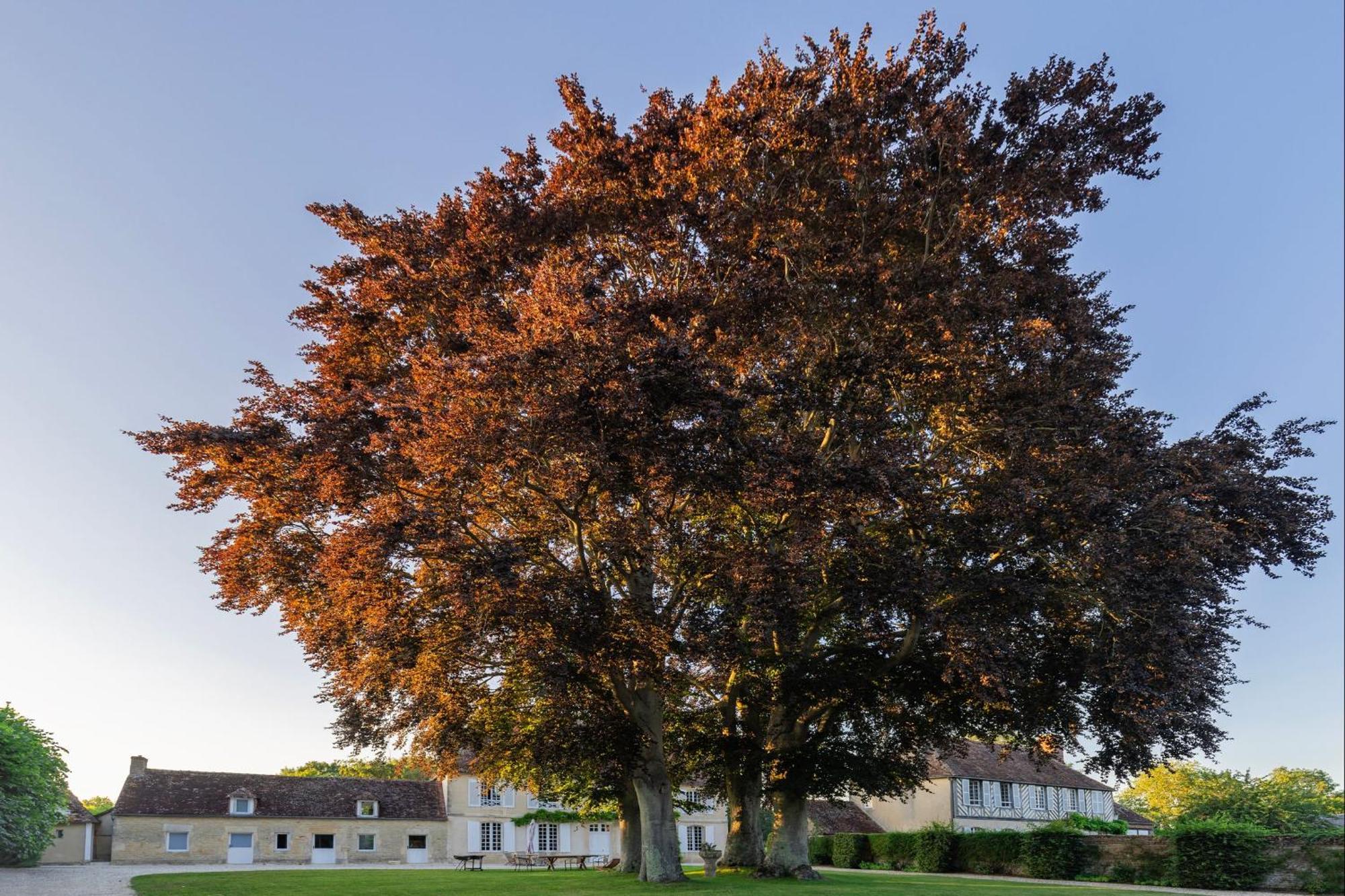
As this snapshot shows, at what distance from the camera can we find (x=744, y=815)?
26.7 meters

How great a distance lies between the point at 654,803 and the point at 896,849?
2697 cm

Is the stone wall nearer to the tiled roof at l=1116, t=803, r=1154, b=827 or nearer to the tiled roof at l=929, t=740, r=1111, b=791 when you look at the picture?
the tiled roof at l=929, t=740, r=1111, b=791

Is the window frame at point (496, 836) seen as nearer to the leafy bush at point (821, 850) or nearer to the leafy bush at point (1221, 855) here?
the leafy bush at point (821, 850)

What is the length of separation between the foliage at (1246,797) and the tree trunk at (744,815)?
3303 centimetres

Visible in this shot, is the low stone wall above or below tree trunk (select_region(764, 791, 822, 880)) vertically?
below

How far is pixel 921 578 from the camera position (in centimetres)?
1916

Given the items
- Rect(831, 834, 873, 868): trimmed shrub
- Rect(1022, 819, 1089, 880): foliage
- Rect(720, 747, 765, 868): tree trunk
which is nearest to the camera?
Rect(720, 747, 765, 868): tree trunk

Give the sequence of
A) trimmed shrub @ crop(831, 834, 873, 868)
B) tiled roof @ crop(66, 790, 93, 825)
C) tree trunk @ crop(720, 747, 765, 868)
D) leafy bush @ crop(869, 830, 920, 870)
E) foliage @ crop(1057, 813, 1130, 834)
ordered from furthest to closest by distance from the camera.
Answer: tiled roof @ crop(66, 790, 93, 825), trimmed shrub @ crop(831, 834, 873, 868), foliage @ crop(1057, 813, 1130, 834), leafy bush @ crop(869, 830, 920, 870), tree trunk @ crop(720, 747, 765, 868)

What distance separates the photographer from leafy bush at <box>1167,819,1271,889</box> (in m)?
30.5

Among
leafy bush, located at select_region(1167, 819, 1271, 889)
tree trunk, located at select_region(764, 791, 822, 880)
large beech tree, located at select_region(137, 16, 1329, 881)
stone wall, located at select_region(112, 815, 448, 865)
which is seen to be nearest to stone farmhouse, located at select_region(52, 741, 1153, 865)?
stone wall, located at select_region(112, 815, 448, 865)

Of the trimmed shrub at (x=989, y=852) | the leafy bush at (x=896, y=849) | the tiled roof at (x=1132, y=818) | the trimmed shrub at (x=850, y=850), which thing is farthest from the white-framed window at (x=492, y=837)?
the tiled roof at (x=1132, y=818)

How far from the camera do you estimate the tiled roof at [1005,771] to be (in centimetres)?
5459

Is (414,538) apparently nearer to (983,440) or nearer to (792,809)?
(983,440)

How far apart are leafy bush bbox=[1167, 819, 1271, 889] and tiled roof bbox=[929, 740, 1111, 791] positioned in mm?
18180
